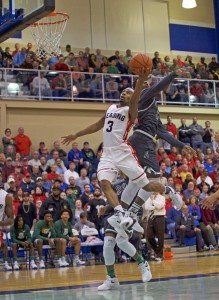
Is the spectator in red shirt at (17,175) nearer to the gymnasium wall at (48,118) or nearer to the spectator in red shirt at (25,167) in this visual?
the spectator in red shirt at (25,167)

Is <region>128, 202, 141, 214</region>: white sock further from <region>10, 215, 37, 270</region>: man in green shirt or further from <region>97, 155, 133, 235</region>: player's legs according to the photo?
<region>10, 215, 37, 270</region>: man in green shirt

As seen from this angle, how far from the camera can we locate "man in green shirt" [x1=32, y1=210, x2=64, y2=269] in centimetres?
1608

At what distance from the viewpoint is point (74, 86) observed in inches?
954

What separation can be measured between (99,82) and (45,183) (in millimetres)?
6641

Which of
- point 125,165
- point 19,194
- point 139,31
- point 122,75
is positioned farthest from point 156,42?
point 125,165

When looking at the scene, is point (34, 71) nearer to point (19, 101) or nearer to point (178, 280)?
point (19, 101)

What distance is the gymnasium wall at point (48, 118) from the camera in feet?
78.1

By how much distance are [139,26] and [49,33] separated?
12210mm

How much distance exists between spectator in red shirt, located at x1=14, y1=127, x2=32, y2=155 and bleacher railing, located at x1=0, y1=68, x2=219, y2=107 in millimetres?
1515

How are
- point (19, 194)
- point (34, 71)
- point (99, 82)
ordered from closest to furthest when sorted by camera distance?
point (19, 194) < point (34, 71) < point (99, 82)

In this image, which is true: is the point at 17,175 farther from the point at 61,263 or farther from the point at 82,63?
the point at 82,63

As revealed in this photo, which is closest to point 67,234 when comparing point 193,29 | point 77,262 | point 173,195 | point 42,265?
point 77,262

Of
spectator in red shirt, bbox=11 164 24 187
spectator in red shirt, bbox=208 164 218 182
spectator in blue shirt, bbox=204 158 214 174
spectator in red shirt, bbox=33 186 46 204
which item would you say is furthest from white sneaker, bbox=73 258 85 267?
spectator in blue shirt, bbox=204 158 214 174

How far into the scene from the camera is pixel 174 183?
20.7 meters
